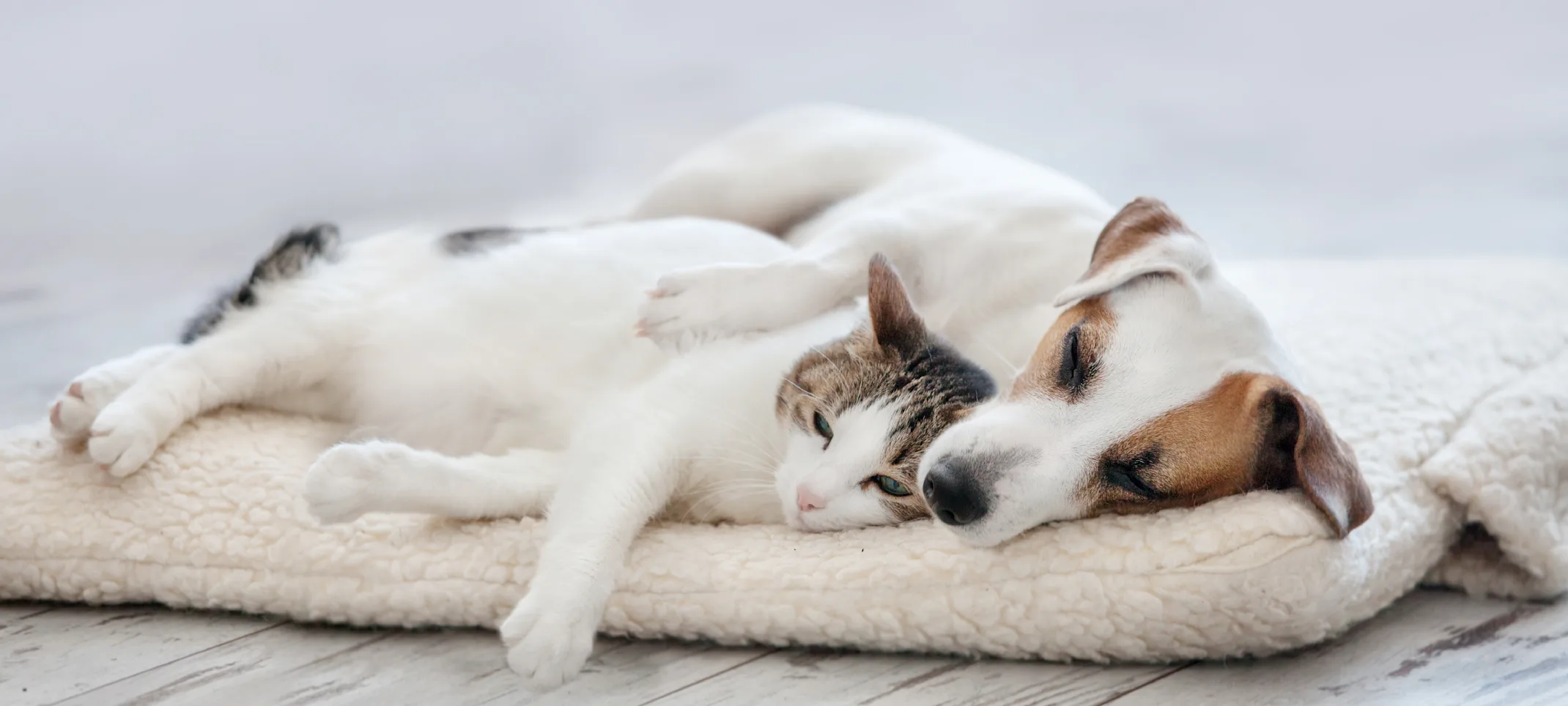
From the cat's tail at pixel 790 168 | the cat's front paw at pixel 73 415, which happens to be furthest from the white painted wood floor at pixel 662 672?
the cat's tail at pixel 790 168

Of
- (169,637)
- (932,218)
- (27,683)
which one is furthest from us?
(932,218)

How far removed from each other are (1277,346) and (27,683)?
5.73 ft

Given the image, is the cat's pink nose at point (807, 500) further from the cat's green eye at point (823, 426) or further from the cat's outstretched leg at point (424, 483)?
the cat's outstretched leg at point (424, 483)

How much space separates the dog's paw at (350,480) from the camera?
1834mm

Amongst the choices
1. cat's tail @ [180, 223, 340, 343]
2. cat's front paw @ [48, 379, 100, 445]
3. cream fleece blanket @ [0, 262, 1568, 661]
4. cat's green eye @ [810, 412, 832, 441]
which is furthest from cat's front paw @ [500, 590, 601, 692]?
cat's tail @ [180, 223, 340, 343]

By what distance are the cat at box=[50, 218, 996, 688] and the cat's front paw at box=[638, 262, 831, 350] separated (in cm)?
3

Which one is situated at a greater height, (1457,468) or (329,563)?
(329,563)

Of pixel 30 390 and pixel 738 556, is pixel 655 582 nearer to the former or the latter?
pixel 738 556

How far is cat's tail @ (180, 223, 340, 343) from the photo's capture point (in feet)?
7.86

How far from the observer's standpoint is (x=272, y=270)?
2438mm

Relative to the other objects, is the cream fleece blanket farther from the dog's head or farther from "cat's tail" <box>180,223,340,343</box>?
"cat's tail" <box>180,223,340,343</box>

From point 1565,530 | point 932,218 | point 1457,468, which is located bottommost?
point 1565,530

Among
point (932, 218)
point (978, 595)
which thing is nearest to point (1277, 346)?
point (978, 595)

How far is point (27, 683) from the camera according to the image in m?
1.76
